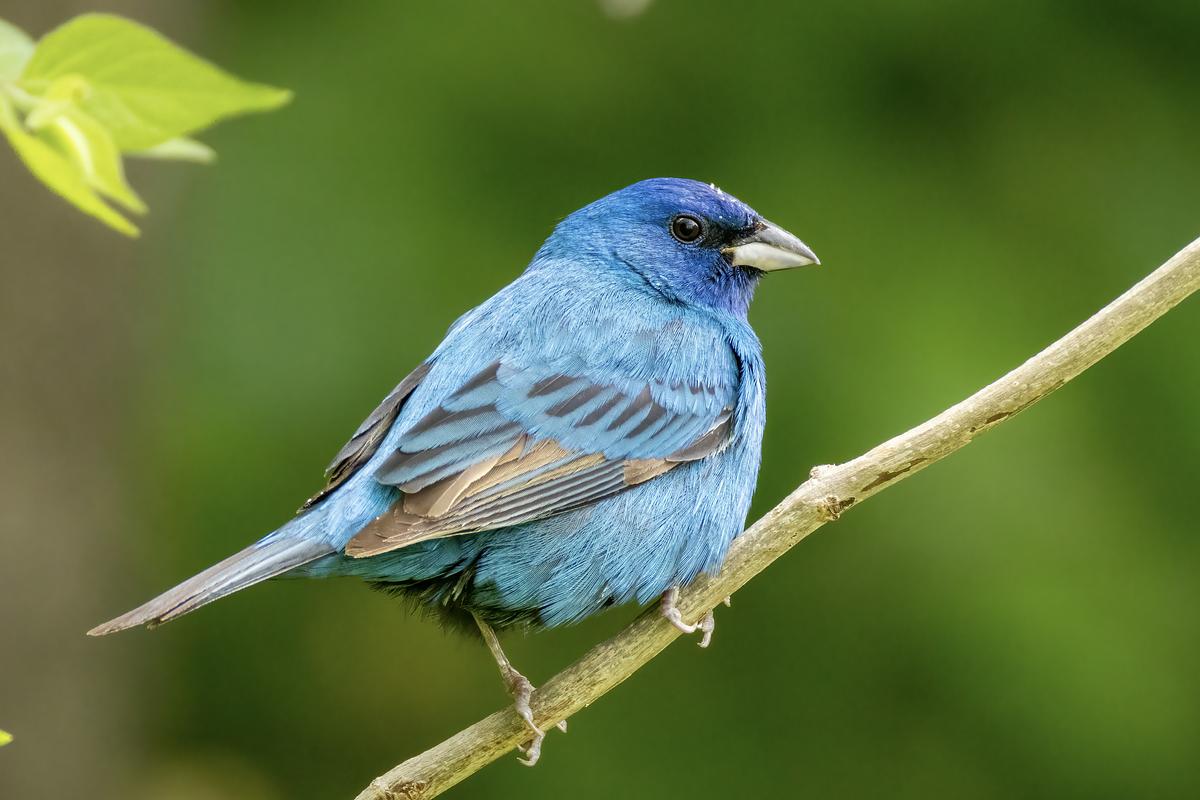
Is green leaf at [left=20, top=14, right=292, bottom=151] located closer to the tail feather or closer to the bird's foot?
the tail feather

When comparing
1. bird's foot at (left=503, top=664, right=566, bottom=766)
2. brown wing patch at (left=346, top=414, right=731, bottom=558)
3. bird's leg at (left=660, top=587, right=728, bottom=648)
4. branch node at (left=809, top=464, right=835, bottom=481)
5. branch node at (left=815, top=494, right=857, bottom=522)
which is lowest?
bird's foot at (left=503, top=664, right=566, bottom=766)

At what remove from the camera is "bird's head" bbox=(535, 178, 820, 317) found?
14.7ft

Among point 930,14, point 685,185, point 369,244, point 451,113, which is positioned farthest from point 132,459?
point 930,14

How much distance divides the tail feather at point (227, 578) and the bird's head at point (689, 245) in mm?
1544

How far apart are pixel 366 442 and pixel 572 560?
656mm

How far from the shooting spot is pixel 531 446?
145 inches

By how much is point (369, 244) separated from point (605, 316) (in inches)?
98.1

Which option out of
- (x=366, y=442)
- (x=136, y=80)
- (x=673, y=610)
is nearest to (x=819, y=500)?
(x=673, y=610)

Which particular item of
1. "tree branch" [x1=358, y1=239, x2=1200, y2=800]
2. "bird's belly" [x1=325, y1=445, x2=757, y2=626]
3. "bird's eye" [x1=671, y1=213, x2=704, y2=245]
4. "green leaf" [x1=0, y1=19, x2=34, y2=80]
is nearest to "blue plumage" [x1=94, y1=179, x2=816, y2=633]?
"bird's belly" [x1=325, y1=445, x2=757, y2=626]

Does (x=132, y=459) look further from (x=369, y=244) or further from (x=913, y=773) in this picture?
(x=913, y=773)

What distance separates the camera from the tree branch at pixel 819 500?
3.14 meters

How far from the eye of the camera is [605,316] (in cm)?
410

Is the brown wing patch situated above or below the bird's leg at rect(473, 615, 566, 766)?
above

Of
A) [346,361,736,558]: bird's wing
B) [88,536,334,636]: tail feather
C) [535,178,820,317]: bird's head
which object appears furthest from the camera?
[535,178,820,317]: bird's head
